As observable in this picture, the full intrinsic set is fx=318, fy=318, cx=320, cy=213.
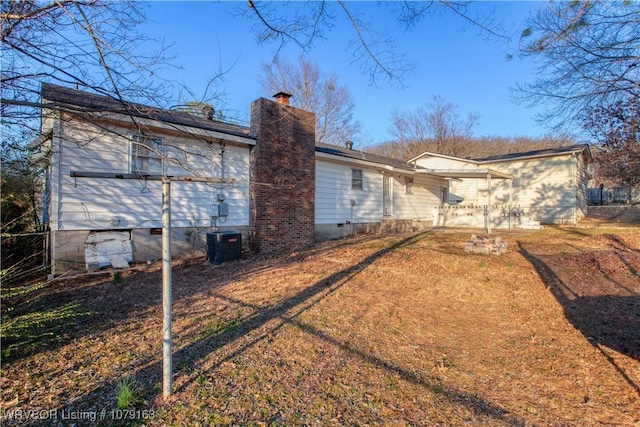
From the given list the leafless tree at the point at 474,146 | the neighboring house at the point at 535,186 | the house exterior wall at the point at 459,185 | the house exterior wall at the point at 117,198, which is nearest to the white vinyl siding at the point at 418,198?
the neighboring house at the point at 535,186

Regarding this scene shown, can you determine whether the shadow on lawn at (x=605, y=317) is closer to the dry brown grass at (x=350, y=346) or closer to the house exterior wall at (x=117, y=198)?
the dry brown grass at (x=350, y=346)

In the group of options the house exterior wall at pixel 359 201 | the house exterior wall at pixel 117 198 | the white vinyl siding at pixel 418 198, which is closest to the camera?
the house exterior wall at pixel 117 198

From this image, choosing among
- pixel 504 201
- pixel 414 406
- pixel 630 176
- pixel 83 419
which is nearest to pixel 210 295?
pixel 83 419

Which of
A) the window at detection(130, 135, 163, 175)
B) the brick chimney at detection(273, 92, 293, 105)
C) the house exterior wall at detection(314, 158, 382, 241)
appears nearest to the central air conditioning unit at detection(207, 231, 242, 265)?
the window at detection(130, 135, 163, 175)

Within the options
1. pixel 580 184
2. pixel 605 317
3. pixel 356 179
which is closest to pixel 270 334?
pixel 605 317

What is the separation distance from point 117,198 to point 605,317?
31.5ft

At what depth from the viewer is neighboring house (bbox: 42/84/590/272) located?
6.56 metres

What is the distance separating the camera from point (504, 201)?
18.7 m

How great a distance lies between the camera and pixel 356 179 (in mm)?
12680

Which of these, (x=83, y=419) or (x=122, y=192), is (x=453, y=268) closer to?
(x=83, y=419)

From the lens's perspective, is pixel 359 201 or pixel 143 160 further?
pixel 359 201

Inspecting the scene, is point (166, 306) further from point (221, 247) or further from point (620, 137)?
point (620, 137)

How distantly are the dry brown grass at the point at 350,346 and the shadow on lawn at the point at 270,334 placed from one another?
0.02 metres

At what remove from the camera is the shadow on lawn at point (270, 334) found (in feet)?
8.68
